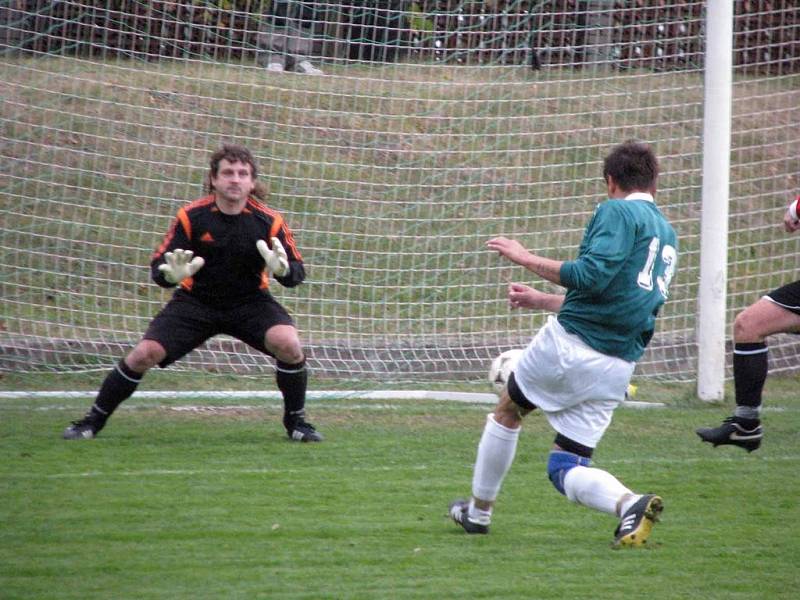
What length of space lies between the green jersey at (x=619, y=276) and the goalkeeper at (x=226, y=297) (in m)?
2.26

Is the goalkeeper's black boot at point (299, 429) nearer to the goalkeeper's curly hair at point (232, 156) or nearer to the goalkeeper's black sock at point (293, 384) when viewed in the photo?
the goalkeeper's black sock at point (293, 384)

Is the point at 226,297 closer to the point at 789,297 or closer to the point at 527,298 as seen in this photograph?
the point at 527,298

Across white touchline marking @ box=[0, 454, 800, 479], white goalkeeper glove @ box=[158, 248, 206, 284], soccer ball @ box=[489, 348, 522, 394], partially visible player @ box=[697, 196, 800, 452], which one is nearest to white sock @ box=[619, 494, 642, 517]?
white touchline marking @ box=[0, 454, 800, 479]

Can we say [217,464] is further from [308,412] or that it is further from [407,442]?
[308,412]

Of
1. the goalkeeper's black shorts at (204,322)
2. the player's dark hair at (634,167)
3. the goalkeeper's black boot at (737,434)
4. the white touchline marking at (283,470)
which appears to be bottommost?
the white touchline marking at (283,470)

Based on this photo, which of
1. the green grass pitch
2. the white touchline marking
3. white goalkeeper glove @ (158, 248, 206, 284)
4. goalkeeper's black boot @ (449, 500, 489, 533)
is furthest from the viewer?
white goalkeeper glove @ (158, 248, 206, 284)

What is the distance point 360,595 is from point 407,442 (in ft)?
8.99

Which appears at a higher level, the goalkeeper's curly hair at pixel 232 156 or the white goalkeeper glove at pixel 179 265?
the goalkeeper's curly hair at pixel 232 156

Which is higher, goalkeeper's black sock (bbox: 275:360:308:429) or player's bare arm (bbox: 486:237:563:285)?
player's bare arm (bbox: 486:237:563:285)

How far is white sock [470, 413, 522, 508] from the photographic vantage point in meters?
4.76

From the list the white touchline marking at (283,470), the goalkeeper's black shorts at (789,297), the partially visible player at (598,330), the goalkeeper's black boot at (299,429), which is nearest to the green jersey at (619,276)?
the partially visible player at (598,330)

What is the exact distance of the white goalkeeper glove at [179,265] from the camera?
620 centimetres

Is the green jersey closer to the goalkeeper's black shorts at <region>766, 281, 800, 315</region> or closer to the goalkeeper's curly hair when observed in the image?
the goalkeeper's black shorts at <region>766, 281, 800, 315</region>

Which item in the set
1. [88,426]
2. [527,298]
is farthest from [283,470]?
[527,298]
